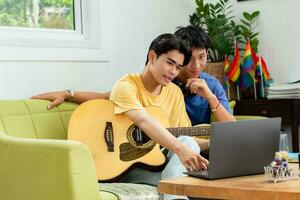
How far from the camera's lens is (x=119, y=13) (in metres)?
3.62

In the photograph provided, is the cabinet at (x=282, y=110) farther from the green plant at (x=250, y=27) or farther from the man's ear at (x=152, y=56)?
the man's ear at (x=152, y=56)

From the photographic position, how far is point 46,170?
2.08m

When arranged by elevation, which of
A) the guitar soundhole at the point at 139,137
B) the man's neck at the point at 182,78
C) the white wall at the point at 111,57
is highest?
the white wall at the point at 111,57

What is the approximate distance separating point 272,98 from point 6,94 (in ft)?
5.67

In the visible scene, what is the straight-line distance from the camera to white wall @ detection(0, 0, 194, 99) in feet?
9.84

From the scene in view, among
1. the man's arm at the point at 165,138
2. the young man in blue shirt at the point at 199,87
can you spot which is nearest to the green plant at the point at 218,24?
the young man in blue shirt at the point at 199,87

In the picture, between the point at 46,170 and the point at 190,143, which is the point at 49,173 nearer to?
the point at 46,170

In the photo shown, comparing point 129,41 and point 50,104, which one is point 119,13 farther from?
point 50,104

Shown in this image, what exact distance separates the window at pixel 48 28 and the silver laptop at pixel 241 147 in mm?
1511

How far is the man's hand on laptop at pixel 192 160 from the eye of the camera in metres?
1.99

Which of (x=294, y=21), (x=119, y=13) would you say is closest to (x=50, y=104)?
(x=119, y=13)

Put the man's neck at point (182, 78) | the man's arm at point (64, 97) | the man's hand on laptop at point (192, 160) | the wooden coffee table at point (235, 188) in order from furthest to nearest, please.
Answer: the man's neck at point (182, 78) → the man's arm at point (64, 97) → the man's hand on laptop at point (192, 160) → the wooden coffee table at point (235, 188)

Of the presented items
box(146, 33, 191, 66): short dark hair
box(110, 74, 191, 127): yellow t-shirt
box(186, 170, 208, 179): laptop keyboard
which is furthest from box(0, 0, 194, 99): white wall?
box(186, 170, 208, 179): laptop keyboard

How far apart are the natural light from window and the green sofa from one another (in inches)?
28.8
